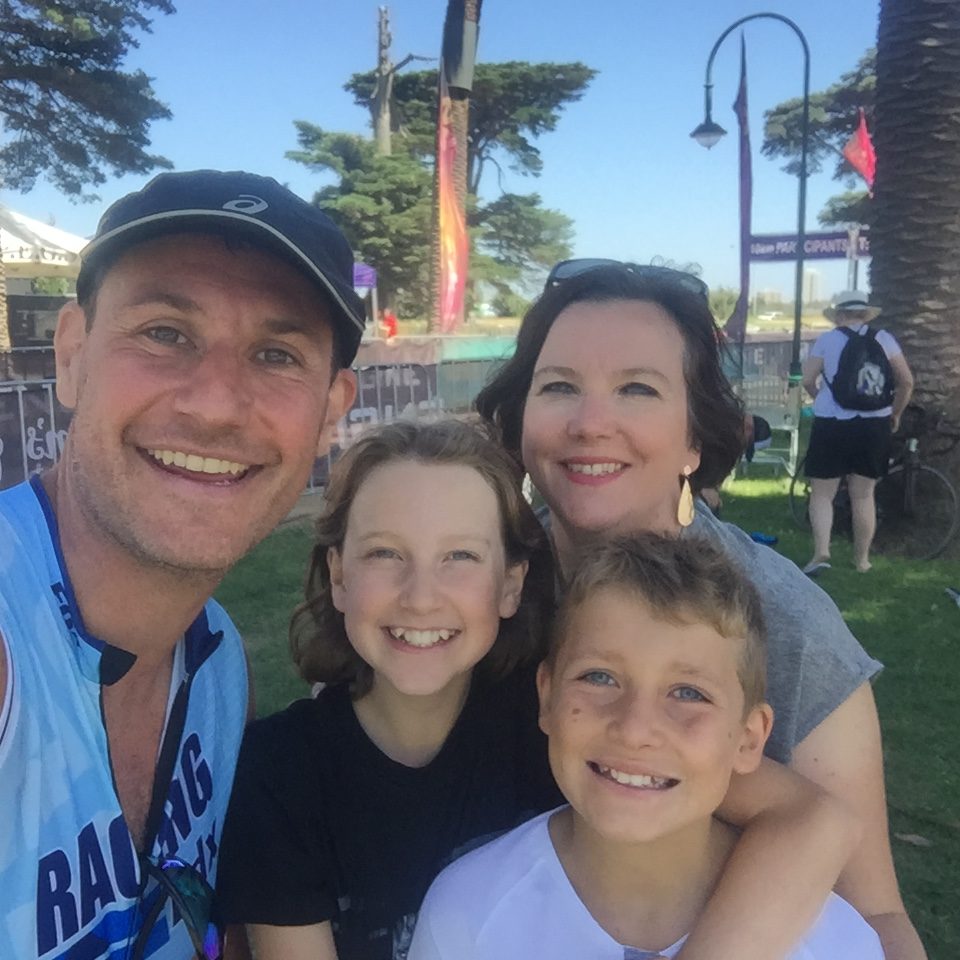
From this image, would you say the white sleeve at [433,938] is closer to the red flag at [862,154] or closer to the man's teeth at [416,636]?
the man's teeth at [416,636]

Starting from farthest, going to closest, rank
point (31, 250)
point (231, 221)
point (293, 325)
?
point (31, 250) → point (293, 325) → point (231, 221)

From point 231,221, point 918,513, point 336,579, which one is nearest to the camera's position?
point 231,221

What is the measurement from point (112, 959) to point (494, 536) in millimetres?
1018

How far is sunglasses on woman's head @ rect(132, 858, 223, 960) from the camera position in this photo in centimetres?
154

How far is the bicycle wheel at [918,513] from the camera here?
7.61 meters

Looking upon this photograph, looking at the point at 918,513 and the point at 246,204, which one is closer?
the point at 246,204

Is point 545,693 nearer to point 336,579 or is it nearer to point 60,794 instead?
point 336,579

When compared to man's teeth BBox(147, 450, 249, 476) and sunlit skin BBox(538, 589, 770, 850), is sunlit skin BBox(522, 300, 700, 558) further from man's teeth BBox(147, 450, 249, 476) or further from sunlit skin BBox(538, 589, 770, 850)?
man's teeth BBox(147, 450, 249, 476)

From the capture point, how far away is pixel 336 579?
198cm

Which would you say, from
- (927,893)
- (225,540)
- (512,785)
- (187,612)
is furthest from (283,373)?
(927,893)

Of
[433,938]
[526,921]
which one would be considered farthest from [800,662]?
[433,938]

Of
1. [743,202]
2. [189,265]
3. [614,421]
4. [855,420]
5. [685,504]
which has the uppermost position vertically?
[743,202]

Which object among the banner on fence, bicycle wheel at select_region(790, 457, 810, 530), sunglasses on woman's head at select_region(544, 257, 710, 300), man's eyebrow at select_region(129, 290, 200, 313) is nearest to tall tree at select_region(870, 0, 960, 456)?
bicycle wheel at select_region(790, 457, 810, 530)

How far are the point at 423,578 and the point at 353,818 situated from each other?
46 centimetres
